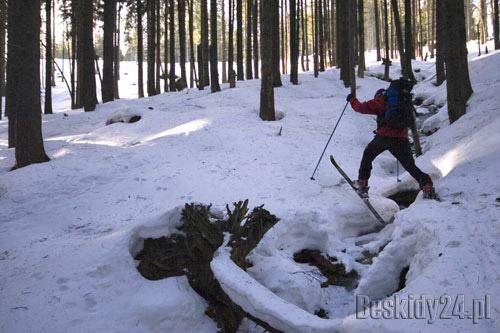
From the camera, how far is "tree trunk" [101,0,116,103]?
19.0m

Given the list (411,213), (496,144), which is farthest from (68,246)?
(496,144)

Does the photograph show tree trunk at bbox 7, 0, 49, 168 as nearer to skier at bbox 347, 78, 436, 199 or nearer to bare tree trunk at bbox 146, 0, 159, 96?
skier at bbox 347, 78, 436, 199

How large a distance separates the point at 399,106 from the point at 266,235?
275 cm

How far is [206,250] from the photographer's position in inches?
199

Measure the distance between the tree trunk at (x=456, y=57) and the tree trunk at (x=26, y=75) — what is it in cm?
933

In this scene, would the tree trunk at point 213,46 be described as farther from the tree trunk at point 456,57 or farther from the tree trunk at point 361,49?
the tree trunk at point 456,57

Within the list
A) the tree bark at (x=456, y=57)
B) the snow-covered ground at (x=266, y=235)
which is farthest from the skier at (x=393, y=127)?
the tree bark at (x=456, y=57)

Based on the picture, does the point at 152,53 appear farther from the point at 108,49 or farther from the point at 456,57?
the point at 456,57

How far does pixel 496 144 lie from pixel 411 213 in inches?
84.5

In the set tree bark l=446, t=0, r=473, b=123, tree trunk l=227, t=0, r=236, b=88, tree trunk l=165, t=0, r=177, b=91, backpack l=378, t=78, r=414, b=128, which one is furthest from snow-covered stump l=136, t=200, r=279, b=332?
tree trunk l=165, t=0, r=177, b=91

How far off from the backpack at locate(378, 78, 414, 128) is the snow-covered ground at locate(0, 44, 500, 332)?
3.54 feet

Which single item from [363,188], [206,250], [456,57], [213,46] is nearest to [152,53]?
[213,46]

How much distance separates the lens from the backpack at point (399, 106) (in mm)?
5984

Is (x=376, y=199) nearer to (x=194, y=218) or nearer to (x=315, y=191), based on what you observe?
(x=315, y=191)
